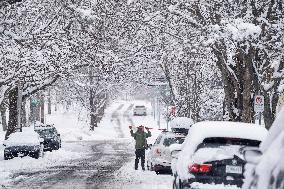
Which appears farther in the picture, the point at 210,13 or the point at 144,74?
the point at 144,74

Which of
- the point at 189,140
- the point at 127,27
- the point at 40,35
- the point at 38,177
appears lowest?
the point at 38,177

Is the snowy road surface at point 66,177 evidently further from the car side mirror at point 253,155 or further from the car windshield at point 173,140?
the car side mirror at point 253,155

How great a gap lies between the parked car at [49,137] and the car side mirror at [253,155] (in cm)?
3185

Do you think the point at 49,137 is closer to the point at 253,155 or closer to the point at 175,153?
the point at 175,153

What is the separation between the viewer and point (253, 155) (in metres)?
3.17

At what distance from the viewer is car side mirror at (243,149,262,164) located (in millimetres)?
3140

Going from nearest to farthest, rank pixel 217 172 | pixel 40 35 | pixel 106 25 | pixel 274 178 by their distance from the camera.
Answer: pixel 274 178
pixel 217 172
pixel 40 35
pixel 106 25

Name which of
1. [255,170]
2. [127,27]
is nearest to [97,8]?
[127,27]

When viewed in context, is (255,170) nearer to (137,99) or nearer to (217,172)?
(217,172)

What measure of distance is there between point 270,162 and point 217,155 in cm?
664

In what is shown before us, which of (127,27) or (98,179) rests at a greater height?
(127,27)

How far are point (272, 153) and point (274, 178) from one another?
126 mm

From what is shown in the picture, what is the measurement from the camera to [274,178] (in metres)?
2.62

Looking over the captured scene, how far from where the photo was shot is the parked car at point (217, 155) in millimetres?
9250
